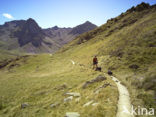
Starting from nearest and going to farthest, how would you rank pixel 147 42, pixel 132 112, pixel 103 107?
A: 1. pixel 132 112
2. pixel 103 107
3. pixel 147 42

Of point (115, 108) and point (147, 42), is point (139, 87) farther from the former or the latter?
point (147, 42)

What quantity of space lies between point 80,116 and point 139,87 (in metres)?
7.83

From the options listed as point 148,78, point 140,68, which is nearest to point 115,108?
point 148,78

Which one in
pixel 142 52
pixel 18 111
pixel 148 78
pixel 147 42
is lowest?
pixel 18 111

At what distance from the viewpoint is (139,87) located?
12.4 meters

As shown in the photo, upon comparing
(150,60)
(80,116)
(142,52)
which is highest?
(142,52)

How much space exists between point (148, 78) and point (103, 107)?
6927 millimetres

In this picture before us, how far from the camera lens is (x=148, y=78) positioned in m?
12.3

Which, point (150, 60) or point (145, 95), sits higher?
point (150, 60)

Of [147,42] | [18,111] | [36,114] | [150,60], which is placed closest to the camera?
[36,114]

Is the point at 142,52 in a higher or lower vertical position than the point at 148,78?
higher

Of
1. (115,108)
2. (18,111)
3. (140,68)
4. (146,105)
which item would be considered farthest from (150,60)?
(18,111)

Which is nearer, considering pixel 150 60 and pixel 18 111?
pixel 18 111

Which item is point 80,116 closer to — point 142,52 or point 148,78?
point 148,78
